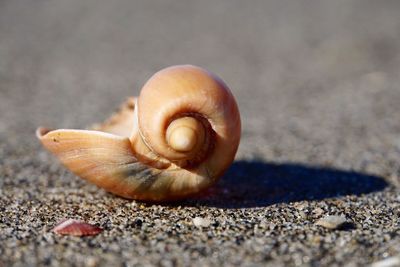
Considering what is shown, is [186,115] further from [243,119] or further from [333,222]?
[243,119]

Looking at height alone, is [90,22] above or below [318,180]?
above

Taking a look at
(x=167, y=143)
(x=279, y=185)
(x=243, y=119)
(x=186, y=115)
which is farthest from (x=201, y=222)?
(x=243, y=119)

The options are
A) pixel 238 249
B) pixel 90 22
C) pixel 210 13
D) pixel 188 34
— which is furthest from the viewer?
pixel 210 13

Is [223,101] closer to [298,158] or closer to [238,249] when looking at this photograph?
[238,249]

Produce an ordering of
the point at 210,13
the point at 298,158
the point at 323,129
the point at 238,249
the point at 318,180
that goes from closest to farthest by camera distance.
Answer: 1. the point at 238,249
2. the point at 318,180
3. the point at 298,158
4. the point at 323,129
5. the point at 210,13

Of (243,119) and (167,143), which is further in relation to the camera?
(243,119)

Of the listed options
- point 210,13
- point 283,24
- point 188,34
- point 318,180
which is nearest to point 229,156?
point 318,180

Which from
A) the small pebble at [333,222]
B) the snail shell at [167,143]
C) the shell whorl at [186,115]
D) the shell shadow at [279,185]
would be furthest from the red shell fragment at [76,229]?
the small pebble at [333,222]
